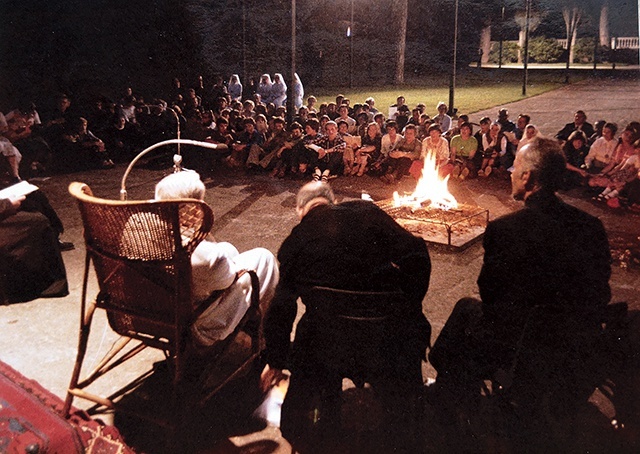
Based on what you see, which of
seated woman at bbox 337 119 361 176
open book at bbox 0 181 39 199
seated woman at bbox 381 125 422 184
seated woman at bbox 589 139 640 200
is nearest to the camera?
open book at bbox 0 181 39 199

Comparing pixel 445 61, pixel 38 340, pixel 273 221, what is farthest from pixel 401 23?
pixel 38 340

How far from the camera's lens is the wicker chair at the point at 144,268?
10.2 feet

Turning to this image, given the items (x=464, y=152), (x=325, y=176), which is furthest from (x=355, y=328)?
(x=464, y=152)

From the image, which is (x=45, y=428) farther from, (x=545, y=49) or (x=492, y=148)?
(x=545, y=49)

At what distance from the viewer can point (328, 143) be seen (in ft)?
37.9

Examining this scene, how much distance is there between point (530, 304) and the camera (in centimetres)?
299

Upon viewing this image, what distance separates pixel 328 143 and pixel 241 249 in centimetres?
507

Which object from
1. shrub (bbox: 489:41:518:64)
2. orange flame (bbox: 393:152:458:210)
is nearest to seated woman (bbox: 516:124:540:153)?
orange flame (bbox: 393:152:458:210)

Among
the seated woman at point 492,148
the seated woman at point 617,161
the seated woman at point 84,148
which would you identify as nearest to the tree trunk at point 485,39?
the seated woman at point 492,148

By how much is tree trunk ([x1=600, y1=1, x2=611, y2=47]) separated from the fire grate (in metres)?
42.5

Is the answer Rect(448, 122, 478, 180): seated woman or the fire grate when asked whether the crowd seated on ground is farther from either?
the fire grate

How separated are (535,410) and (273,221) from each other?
5.36 meters

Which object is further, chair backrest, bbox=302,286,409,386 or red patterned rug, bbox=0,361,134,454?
red patterned rug, bbox=0,361,134,454

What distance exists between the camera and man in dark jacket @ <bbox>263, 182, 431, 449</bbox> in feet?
10.2
